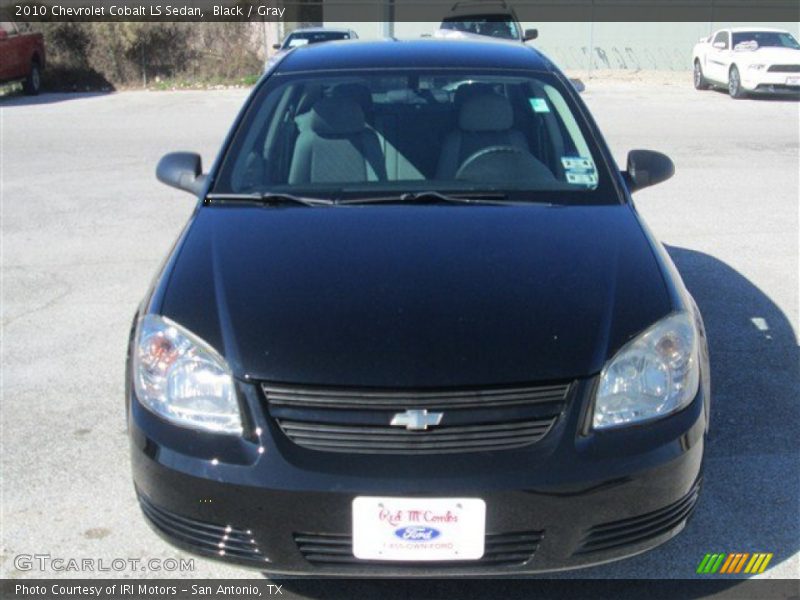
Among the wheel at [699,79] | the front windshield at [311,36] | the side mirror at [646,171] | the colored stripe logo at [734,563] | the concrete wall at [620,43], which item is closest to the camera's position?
the colored stripe logo at [734,563]

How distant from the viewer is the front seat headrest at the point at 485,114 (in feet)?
14.5

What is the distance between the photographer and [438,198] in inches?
154

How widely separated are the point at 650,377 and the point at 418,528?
82 centimetres

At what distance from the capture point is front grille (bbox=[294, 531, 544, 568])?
110 inches

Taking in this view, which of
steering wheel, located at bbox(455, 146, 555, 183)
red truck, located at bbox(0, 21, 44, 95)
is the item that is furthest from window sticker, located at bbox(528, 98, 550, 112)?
red truck, located at bbox(0, 21, 44, 95)

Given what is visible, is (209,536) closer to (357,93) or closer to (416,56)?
(357,93)

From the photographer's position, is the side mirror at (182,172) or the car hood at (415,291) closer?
the car hood at (415,291)

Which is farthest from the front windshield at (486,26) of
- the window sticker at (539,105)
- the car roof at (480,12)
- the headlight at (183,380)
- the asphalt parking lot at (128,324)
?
the headlight at (183,380)

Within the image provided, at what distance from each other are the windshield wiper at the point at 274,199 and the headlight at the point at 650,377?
4.57ft

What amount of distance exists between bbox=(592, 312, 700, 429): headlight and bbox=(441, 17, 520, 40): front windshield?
20301mm

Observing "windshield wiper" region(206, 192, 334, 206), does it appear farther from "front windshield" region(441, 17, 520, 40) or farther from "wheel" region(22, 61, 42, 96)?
"wheel" region(22, 61, 42, 96)

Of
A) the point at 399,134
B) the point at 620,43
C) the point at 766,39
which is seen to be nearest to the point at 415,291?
the point at 399,134

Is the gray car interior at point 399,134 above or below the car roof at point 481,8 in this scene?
above

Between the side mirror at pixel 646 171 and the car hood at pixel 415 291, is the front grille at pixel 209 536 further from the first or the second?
the side mirror at pixel 646 171
